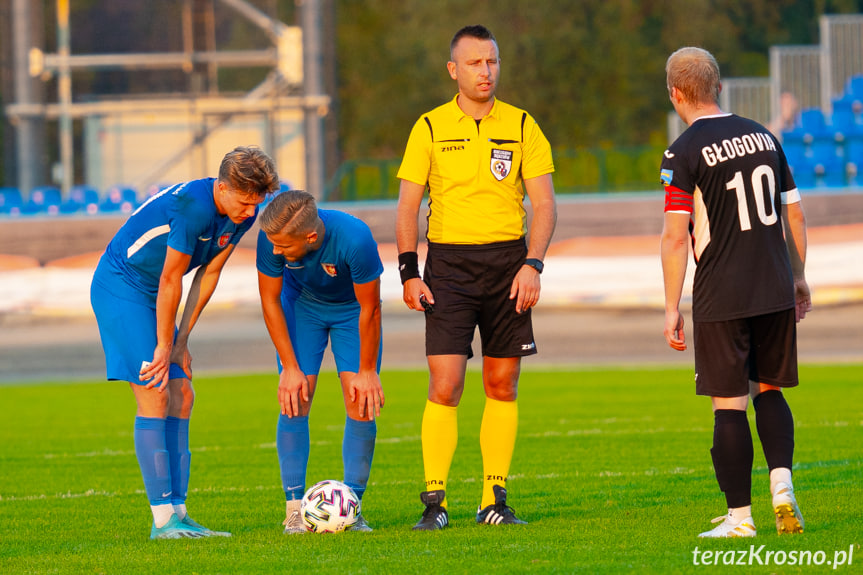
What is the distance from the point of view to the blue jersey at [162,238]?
5816mm

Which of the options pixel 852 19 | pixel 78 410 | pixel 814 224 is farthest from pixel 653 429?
pixel 852 19

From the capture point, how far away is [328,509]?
605cm

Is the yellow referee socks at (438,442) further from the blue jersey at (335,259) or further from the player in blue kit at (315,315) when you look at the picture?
the blue jersey at (335,259)

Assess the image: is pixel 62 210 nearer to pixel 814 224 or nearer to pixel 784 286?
pixel 814 224

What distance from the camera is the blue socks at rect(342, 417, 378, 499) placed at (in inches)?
249

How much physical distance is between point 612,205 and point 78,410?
10.8 m

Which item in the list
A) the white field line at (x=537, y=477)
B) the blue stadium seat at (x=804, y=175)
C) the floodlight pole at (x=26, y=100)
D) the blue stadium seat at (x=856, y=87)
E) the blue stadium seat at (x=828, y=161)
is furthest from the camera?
the floodlight pole at (x=26, y=100)

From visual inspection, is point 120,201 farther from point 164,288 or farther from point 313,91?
point 164,288

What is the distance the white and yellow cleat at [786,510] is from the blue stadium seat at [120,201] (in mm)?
20744

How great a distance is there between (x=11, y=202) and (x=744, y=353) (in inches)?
957

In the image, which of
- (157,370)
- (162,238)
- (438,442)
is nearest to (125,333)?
(157,370)

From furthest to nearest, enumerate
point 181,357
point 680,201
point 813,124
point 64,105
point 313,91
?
point 64,105 → point 313,91 → point 813,124 → point 181,357 → point 680,201

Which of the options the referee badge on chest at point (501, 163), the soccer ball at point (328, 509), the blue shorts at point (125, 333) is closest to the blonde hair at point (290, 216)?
the blue shorts at point (125, 333)

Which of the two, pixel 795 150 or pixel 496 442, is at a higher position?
pixel 795 150
